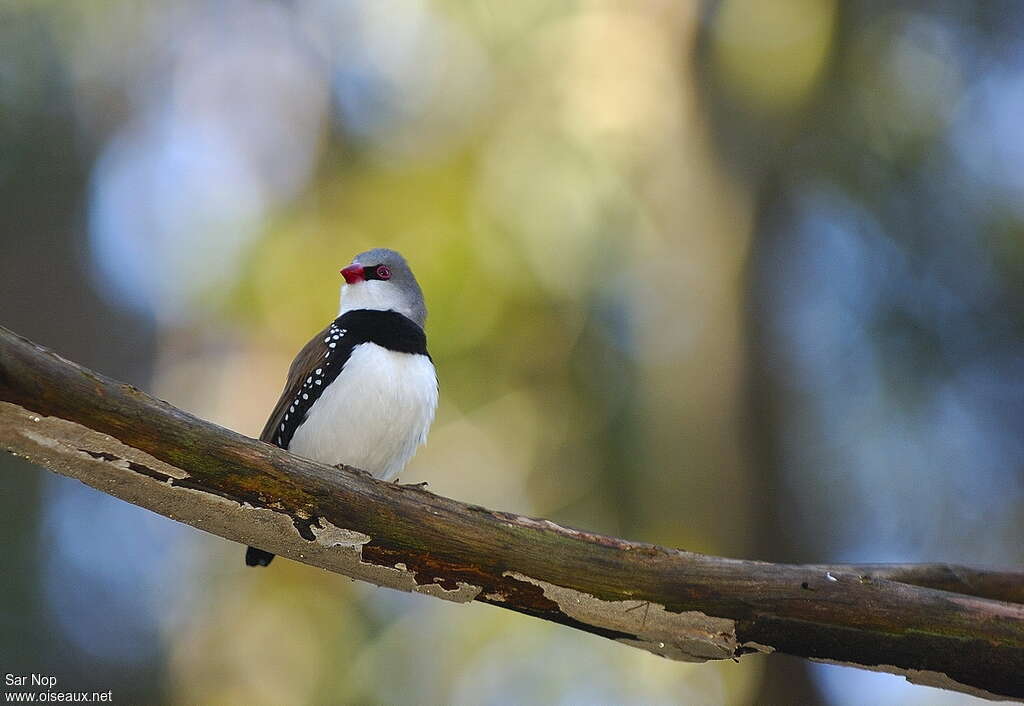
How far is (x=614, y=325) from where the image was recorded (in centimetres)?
735

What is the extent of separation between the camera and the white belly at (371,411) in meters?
4.59

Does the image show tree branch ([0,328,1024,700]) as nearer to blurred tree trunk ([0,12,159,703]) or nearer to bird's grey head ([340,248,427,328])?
bird's grey head ([340,248,427,328])

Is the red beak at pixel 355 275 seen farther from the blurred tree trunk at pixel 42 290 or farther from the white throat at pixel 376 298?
the blurred tree trunk at pixel 42 290

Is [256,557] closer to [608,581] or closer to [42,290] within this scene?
[608,581]

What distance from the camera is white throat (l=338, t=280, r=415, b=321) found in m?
5.17

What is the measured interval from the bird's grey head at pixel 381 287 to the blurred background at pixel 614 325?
2008mm

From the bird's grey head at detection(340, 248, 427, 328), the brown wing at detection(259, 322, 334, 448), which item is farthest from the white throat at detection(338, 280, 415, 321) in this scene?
the brown wing at detection(259, 322, 334, 448)

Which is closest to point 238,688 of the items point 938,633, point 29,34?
point 938,633

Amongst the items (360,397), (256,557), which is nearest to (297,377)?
(360,397)

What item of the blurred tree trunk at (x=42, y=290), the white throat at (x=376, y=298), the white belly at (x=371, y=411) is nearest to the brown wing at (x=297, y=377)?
the white belly at (x=371, y=411)

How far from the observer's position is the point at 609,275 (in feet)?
24.5

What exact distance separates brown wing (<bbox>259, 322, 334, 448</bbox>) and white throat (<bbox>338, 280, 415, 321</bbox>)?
299mm

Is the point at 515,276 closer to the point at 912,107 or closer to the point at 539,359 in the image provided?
the point at 539,359

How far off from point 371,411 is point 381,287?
836 mm
